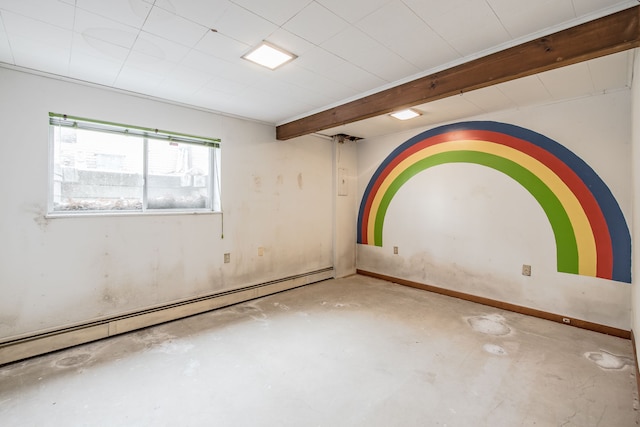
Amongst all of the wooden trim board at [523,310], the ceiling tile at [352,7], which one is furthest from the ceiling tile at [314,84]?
the wooden trim board at [523,310]

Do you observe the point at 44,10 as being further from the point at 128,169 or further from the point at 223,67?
the point at 128,169

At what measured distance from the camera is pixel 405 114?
12.8 feet

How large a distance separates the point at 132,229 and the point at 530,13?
3.86 metres

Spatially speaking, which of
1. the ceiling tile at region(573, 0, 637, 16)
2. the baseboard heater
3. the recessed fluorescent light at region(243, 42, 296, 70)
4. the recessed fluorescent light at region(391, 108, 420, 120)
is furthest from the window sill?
the ceiling tile at region(573, 0, 637, 16)

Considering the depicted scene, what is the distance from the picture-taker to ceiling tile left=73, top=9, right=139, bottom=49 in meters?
1.85

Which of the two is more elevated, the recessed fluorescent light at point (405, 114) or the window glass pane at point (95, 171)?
the recessed fluorescent light at point (405, 114)

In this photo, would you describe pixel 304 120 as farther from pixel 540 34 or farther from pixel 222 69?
pixel 540 34

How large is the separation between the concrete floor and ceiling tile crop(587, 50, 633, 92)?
255 cm

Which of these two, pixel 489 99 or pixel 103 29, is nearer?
pixel 103 29

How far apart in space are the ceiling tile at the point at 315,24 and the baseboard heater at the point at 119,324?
3.13m

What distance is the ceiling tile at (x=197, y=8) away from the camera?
1.71m

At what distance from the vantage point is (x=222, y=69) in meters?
2.56

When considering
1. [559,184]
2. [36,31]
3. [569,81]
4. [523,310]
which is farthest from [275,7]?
[523,310]

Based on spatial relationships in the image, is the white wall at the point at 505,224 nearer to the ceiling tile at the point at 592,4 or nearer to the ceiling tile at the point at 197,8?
the ceiling tile at the point at 592,4
